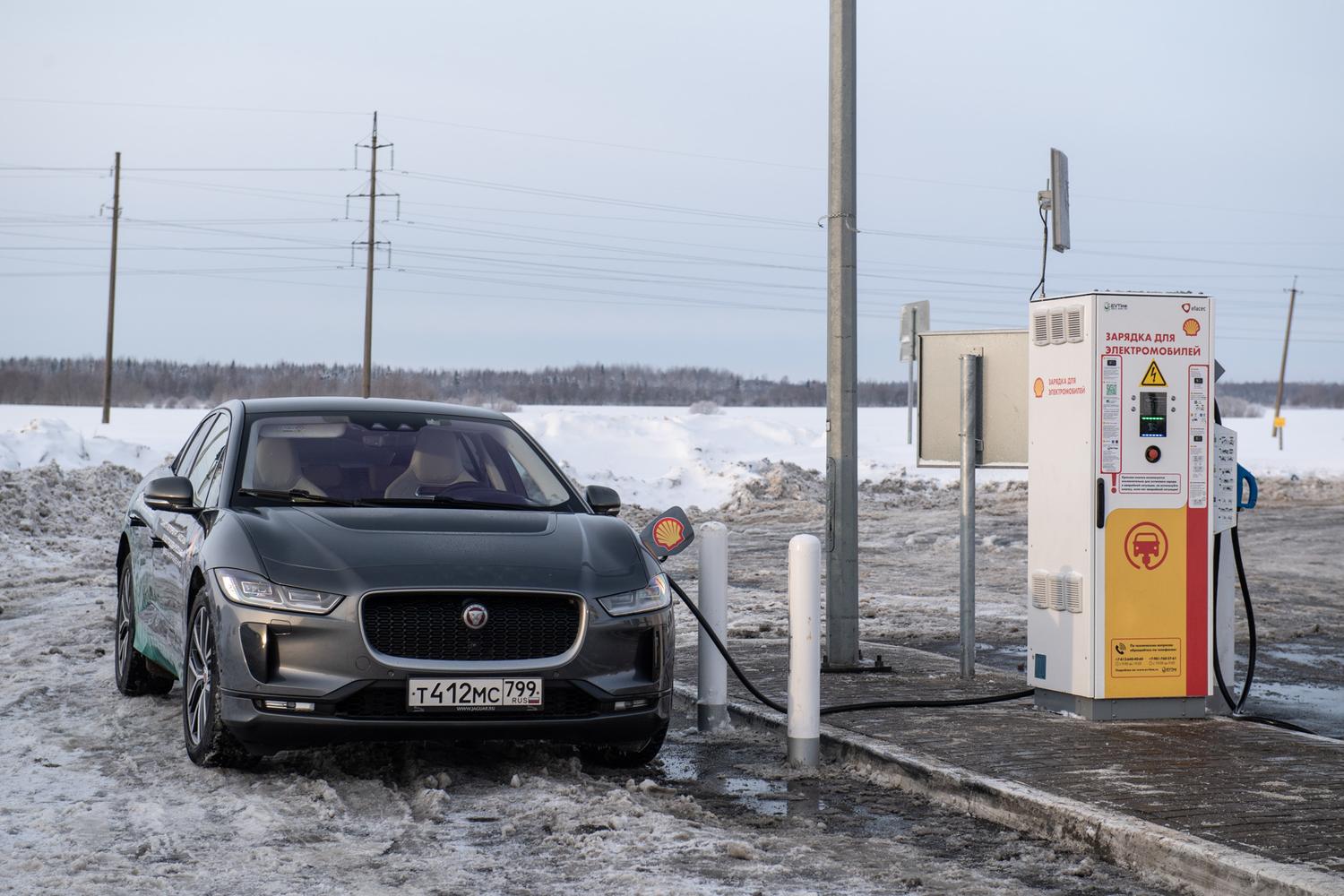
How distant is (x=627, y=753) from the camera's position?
6.61 meters

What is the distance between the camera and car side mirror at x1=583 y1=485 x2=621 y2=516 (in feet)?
24.1

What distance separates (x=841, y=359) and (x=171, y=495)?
4428mm

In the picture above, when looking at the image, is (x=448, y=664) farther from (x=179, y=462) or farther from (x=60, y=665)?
(x=60, y=665)

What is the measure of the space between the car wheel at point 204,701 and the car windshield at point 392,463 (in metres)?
0.70

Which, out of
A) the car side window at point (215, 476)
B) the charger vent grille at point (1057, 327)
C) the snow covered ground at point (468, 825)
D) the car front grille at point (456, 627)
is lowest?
the snow covered ground at point (468, 825)

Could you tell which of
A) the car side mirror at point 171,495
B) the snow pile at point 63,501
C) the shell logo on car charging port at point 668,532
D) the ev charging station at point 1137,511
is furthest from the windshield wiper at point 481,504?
the snow pile at point 63,501

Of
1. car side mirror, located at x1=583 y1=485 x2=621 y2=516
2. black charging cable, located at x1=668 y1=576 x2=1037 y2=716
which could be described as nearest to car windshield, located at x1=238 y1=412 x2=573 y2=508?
car side mirror, located at x1=583 y1=485 x2=621 y2=516

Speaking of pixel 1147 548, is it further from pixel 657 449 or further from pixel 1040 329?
pixel 657 449

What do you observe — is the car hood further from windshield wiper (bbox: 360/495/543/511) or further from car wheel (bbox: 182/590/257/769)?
car wheel (bbox: 182/590/257/769)

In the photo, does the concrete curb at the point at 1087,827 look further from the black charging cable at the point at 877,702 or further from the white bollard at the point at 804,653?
the black charging cable at the point at 877,702

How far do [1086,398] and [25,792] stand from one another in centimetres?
521

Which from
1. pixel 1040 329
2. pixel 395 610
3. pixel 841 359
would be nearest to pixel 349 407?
pixel 395 610

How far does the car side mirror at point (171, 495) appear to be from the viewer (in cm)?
684

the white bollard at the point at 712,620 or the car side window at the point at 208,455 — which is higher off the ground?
the car side window at the point at 208,455
